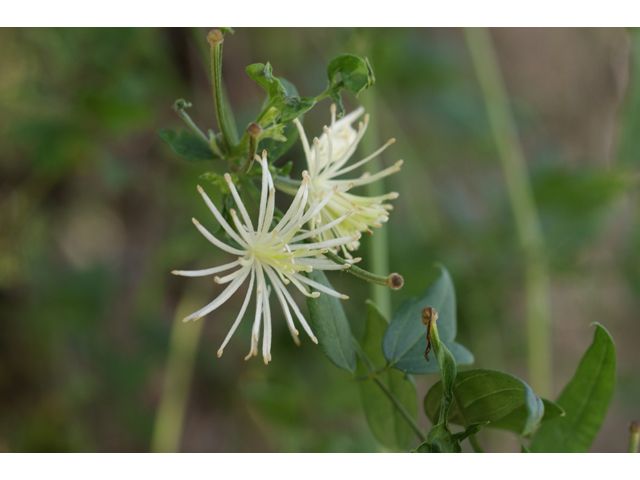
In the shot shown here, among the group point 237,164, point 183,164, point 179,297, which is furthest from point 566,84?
point 237,164

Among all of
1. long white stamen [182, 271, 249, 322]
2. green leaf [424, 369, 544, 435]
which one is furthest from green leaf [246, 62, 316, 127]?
green leaf [424, 369, 544, 435]

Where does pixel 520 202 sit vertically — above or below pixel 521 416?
above

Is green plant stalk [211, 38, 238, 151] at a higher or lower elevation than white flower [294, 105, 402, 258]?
higher

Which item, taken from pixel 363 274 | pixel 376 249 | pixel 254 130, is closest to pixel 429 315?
pixel 363 274

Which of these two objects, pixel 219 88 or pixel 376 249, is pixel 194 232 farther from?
pixel 219 88

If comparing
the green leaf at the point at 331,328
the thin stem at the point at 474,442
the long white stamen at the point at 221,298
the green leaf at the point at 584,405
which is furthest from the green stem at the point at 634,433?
the long white stamen at the point at 221,298

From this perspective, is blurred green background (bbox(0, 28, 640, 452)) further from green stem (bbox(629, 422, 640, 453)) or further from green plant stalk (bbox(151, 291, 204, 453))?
green stem (bbox(629, 422, 640, 453))
